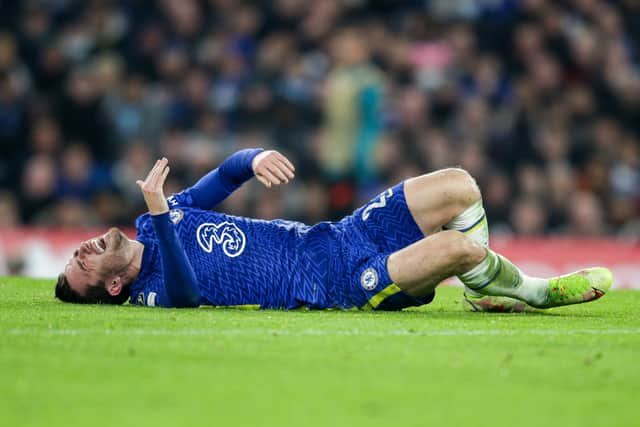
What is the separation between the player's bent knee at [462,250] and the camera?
5.96 m

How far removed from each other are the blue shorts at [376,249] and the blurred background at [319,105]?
6202 mm

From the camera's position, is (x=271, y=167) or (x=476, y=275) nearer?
(x=476, y=275)

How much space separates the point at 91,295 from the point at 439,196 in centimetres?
210

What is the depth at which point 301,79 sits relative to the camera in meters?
13.9

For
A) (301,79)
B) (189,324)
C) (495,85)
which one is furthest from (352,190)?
(189,324)

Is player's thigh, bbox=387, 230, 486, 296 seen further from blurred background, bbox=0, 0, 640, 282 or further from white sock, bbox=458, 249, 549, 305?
blurred background, bbox=0, 0, 640, 282

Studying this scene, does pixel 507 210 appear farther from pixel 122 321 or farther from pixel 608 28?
pixel 122 321

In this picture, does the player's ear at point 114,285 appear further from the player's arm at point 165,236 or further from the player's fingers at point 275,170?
the player's fingers at point 275,170

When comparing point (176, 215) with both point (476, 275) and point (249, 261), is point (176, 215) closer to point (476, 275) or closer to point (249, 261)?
point (249, 261)

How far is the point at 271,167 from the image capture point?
6348 millimetres

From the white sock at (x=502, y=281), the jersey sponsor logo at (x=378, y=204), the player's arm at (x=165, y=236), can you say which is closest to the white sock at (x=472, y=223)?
the white sock at (x=502, y=281)

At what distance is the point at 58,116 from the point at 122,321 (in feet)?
26.6

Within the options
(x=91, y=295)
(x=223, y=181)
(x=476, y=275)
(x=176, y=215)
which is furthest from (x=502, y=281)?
(x=91, y=295)

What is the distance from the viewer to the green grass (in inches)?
137
